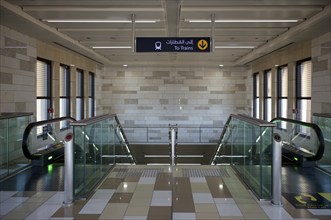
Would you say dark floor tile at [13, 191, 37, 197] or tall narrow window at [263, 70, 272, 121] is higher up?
tall narrow window at [263, 70, 272, 121]

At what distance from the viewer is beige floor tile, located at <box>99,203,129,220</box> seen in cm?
441

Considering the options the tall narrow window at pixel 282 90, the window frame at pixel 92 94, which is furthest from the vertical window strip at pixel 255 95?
the window frame at pixel 92 94

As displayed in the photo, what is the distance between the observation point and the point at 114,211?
4609mm

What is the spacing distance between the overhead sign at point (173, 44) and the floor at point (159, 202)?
118 inches

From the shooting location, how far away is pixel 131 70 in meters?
18.5

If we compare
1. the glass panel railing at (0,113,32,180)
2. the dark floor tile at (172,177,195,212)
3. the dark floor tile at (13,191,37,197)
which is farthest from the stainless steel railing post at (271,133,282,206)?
the glass panel railing at (0,113,32,180)

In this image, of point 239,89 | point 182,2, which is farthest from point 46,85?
point 239,89

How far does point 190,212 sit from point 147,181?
181 centimetres

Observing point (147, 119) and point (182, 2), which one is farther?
point (147, 119)

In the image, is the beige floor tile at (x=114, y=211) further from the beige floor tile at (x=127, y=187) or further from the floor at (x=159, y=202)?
the beige floor tile at (x=127, y=187)

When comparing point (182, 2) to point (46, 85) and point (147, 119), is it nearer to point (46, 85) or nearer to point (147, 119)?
point (46, 85)

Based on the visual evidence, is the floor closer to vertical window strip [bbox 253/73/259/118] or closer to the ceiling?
the ceiling

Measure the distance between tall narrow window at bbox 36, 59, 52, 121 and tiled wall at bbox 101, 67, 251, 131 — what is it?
6.98 metres

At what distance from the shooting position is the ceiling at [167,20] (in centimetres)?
688
